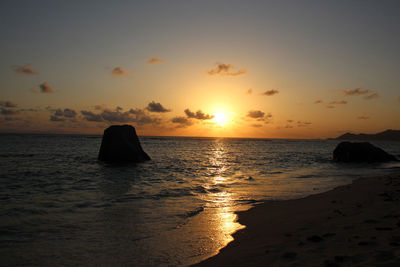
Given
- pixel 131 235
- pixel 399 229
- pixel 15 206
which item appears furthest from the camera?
pixel 15 206

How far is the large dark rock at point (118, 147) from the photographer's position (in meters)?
27.4

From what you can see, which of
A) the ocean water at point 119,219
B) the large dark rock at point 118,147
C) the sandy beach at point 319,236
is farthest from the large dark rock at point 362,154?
the large dark rock at point 118,147

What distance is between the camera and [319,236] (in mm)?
5973

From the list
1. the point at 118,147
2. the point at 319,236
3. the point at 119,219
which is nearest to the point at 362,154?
the point at 118,147

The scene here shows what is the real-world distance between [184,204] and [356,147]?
93.1ft

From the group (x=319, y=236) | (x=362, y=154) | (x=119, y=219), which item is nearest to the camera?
(x=319, y=236)

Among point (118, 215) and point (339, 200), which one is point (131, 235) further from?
point (339, 200)

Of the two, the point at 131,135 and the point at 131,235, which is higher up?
the point at 131,135

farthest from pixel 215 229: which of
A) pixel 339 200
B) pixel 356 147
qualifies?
pixel 356 147

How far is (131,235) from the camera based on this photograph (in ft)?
22.9

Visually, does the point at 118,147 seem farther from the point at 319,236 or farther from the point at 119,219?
the point at 319,236

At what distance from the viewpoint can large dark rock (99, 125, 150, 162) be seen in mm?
27406

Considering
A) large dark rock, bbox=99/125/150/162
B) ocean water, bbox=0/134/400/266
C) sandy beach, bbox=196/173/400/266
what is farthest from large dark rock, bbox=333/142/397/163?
large dark rock, bbox=99/125/150/162

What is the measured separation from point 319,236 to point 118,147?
2447cm
